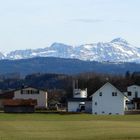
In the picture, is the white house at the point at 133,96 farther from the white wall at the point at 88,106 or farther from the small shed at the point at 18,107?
the small shed at the point at 18,107

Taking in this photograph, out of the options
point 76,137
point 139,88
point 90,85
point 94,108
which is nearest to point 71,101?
point 94,108

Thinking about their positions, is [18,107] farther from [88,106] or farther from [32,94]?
[32,94]

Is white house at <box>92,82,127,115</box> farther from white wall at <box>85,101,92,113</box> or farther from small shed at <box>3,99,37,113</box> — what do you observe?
small shed at <box>3,99,37,113</box>

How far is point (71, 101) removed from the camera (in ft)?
365

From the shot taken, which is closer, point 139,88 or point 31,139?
point 31,139

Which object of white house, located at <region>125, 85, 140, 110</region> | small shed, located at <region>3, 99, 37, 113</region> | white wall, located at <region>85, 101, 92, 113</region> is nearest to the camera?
small shed, located at <region>3, 99, 37, 113</region>

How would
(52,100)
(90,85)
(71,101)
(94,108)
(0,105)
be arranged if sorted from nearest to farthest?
1. (94,108)
2. (71,101)
3. (0,105)
4. (52,100)
5. (90,85)

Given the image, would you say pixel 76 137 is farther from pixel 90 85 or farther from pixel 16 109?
pixel 90 85

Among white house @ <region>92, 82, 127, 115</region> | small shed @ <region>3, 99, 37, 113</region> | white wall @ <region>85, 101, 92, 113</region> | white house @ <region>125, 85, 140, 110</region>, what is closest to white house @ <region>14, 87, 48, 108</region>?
white house @ <region>125, 85, 140, 110</region>

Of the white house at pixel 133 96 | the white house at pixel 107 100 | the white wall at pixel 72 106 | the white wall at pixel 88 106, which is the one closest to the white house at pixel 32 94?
the white wall at pixel 72 106

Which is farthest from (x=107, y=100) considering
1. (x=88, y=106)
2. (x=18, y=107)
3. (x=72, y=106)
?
(x=18, y=107)

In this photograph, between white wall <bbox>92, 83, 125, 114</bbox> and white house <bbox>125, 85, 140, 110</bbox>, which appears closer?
white wall <bbox>92, 83, 125, 114</bbox>

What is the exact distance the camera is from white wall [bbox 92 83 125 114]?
329 ft

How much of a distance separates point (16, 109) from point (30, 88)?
25885 millimetres
